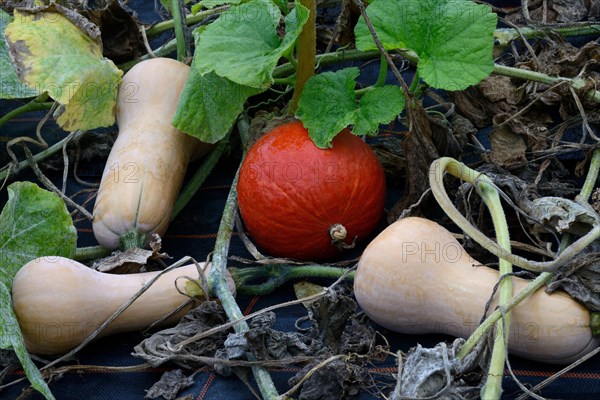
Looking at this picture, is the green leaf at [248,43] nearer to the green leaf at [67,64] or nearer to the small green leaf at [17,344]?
the green leaf at [67,64]

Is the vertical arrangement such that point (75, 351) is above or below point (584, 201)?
below

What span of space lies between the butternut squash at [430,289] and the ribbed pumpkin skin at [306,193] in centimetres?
17

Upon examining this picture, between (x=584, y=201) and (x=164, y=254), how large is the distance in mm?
691

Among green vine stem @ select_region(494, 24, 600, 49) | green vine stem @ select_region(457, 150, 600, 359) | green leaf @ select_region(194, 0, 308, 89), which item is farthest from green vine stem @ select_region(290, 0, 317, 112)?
green vine stem @ select_region(457, 150, 600, 359)

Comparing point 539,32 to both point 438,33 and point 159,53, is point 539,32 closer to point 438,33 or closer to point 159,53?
point 438,33

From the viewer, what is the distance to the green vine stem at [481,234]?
1069 mm

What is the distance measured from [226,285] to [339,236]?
0.22 m

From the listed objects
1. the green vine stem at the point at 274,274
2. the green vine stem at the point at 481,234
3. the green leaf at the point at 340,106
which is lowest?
the green vine stem at the point at 274,274

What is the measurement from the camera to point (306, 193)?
1.42 metres

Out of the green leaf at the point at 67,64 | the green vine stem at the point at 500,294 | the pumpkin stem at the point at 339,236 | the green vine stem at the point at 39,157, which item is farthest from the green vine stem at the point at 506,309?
the green vine stem at the point at 39,157

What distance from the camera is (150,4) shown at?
2.17 meters

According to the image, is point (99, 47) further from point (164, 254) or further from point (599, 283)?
point (599, 283)

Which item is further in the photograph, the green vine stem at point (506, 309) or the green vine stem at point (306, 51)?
the green vine stem at point (306, 51)

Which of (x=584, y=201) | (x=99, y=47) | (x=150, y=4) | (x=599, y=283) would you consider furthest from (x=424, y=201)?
(x=150, y=4)
